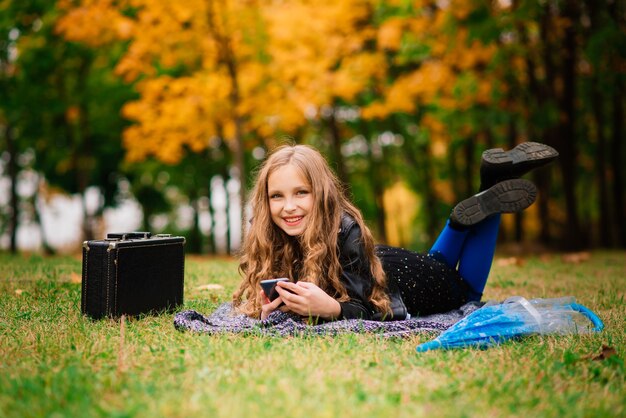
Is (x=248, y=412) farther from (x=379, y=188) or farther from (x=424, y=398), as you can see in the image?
(x=379, y=188)

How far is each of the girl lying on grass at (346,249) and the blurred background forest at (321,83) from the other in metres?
4.66

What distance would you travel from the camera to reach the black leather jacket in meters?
3.34

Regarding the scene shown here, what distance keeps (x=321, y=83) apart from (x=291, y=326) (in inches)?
344

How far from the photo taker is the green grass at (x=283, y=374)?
1.88 m

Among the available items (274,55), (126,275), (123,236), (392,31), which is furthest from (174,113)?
(126,275)

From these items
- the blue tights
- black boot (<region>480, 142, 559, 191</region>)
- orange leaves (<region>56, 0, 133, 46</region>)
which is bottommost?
the blue tights

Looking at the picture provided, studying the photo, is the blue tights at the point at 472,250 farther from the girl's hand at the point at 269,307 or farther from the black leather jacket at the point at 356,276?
the girl's hand at the point at 269,307

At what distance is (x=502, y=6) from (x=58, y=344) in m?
9.26

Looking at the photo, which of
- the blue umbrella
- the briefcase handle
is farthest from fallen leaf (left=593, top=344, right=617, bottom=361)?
the briefcase handle

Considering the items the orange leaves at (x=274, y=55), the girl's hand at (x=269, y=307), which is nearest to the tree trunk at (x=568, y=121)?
the orange leaves at (x=274, y=55)

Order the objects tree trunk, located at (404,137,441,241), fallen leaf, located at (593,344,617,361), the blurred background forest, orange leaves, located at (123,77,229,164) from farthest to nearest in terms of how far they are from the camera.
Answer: tree trunk, located at (404,137,441,241), orange leaves, located at (123,77,229,164), the blurred background forest, fallen leaf, located at (593,344,617,361)

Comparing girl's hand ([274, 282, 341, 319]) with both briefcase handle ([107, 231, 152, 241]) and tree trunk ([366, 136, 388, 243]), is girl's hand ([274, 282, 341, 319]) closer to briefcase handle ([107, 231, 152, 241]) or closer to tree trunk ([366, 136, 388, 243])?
briefcase handle ([107, 231, 152, 241])

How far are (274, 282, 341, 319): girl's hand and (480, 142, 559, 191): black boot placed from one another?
1.51 metres

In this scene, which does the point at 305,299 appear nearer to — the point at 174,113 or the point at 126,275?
the point at 126,275
